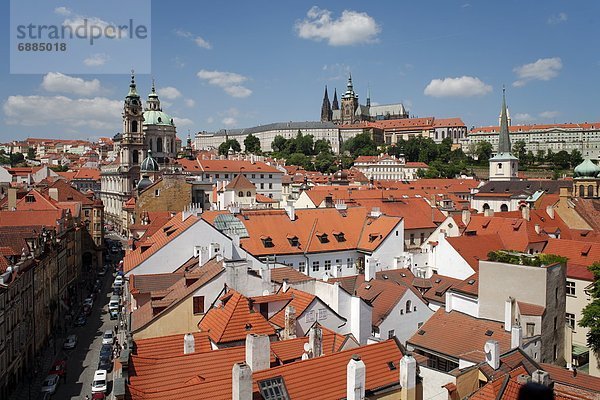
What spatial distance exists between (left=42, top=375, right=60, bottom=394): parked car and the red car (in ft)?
2.05

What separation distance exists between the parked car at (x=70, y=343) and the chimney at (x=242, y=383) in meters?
26.2

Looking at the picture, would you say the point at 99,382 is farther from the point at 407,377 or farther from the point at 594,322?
the point at 594,322

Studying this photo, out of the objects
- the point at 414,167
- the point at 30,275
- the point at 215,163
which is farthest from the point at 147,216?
the point at 414,167

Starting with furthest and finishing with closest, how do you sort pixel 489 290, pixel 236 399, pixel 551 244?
1. pixel 551 244
2. pixel 489 290
3. pixel 236 399

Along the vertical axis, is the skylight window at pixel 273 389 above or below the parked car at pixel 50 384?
above

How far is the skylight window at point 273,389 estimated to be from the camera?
47.9 ft

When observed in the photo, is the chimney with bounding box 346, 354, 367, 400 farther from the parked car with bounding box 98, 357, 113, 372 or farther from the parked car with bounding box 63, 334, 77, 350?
the parked car with bounding box 63, 334, 77, 350

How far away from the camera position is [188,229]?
3078 centimetres

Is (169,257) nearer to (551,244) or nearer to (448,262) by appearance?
(448,262)

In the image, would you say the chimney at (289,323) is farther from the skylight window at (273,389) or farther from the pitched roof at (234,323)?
the skylight window at (273,389)

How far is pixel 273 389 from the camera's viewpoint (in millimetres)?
14820

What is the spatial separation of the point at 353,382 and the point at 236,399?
3284 millimetres

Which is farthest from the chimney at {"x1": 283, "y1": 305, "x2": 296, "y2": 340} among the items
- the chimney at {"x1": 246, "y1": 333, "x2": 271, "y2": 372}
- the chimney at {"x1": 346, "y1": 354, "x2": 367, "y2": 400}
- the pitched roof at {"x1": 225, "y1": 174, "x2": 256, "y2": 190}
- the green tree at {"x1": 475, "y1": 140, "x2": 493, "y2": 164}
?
the green tree at {"x1": 475, "y1": 140, "x2": 493, "y2": 164}

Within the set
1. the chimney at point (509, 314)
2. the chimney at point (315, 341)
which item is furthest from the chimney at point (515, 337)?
the chimney at point (315, 341)
